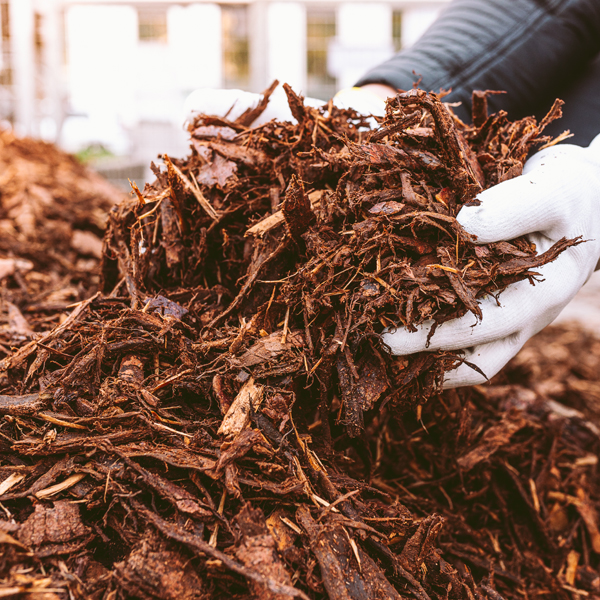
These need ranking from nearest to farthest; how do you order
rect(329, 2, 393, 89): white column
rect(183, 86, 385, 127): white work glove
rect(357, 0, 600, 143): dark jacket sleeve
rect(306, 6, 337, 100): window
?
1. rect(183, 86, 385, 127): white work glove
2. rect(357, 0, 600, 143): dark jacket sleeve
3. rect(329, 2, 393, 89): white column
4. rect(306, 6, 337, 100): window

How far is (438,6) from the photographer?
1088cm

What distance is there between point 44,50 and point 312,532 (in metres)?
12.8

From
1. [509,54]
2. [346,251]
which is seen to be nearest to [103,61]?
[509,54]

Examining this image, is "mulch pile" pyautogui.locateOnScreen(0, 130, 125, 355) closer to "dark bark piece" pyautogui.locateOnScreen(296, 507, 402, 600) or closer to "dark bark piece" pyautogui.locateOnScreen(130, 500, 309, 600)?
"dark bark piece" pyautogui.locateOnScreen(130, 500, 309, 600)

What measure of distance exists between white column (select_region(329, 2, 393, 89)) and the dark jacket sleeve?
30.2 feet

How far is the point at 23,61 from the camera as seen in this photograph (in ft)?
32.4

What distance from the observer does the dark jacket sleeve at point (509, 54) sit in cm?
214

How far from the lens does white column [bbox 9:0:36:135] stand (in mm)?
9742

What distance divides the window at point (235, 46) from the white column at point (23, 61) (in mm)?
4187

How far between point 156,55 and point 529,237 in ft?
41.1

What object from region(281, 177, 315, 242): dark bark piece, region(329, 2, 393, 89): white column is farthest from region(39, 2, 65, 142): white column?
region(281, 177, 315, 242): dark bark piece

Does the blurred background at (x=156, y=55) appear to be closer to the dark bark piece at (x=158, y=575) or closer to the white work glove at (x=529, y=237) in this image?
the white work glove at (x=529, y=237)

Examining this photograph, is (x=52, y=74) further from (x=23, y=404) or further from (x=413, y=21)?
(x=23, y=404)

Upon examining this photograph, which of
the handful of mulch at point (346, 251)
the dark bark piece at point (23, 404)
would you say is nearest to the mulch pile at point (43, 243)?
the dark bark piece at point (23, 404)
